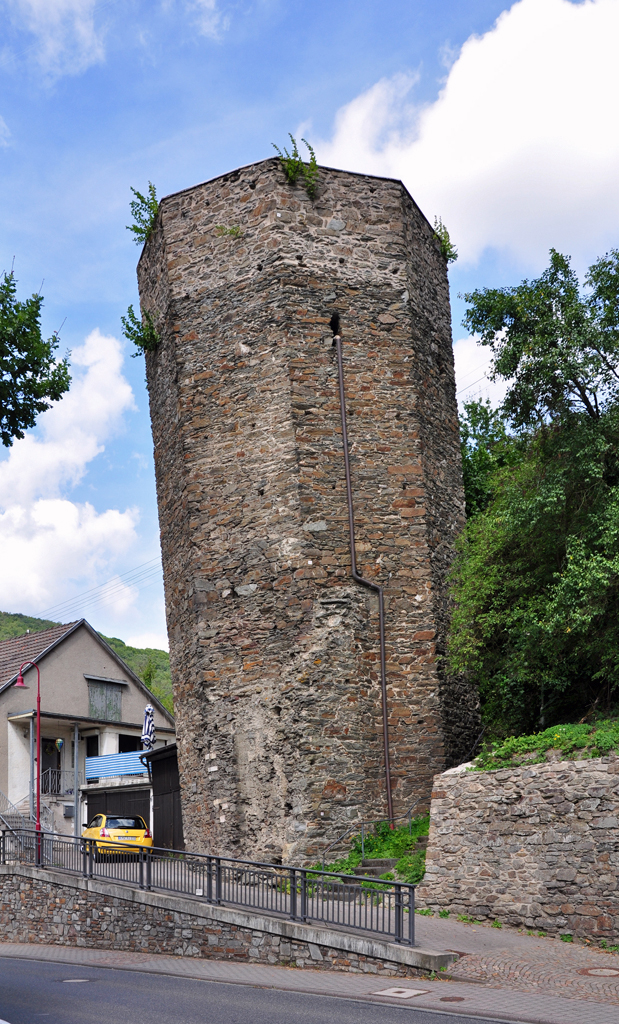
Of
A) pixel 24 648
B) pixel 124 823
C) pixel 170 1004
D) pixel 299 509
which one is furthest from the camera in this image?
pixel 24 648

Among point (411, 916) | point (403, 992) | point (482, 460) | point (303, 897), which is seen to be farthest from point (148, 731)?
point (403, 992)

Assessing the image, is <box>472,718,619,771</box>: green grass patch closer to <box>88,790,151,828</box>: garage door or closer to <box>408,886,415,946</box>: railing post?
<box>408,886,415,946</box>: railing post

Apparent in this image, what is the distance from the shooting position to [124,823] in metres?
22.1

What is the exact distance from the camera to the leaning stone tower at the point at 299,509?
15.4m

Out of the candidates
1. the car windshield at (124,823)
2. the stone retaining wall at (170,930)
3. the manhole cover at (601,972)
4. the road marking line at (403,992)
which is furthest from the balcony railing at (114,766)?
the manhole cover at (601,972)

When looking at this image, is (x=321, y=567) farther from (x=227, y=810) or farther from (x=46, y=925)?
(x=46, y=925)

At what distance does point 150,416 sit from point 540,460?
819 centimetres

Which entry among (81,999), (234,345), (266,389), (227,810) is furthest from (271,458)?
(81,999)

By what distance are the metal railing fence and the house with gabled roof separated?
33.3ft

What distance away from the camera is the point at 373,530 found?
16.4 metres

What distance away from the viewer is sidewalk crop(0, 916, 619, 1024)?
835 centimetres

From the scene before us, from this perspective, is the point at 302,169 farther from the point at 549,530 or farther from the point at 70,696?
the point at 70,696

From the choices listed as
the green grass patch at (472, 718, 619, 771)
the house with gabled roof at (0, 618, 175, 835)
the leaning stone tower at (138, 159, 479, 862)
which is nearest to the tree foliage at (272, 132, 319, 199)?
the leaning stone tower at (138, 159, 479, 862)

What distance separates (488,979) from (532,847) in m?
2.72
